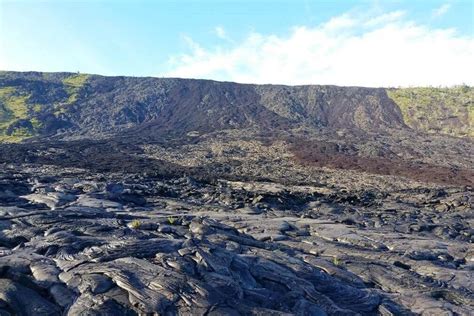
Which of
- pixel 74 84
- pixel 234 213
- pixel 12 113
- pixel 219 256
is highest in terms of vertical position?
pixel 74 84

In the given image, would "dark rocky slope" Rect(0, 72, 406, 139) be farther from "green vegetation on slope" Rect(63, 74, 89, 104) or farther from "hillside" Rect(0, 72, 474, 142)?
"hillside" Rect(0, 72, 474, 142)

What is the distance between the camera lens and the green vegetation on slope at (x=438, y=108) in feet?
229

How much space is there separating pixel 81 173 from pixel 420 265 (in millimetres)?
25418

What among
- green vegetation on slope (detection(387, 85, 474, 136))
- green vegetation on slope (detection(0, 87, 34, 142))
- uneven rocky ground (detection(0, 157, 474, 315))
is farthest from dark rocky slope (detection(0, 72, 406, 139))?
uneven rocky ground (detection(0, 157, 474, 315))

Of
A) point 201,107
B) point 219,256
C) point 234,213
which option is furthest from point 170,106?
point 219,256

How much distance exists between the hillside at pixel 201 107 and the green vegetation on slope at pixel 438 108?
Answer: 5.7 inches

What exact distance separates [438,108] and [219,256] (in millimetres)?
74341

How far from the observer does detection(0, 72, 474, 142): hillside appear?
68.5 meters

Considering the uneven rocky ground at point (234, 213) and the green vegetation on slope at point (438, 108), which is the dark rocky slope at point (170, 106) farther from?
the green vegetation on slope at point (438, 108)

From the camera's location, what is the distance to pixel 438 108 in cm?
7662

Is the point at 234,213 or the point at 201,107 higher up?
the point at 201,107

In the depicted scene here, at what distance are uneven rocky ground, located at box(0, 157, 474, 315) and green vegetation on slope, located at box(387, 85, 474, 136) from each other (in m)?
Answer: 47.3

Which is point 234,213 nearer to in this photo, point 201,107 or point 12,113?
point 201,107

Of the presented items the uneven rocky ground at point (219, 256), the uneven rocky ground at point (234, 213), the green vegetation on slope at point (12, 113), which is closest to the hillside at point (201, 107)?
the green vegetation on slope at point (12, 113)
